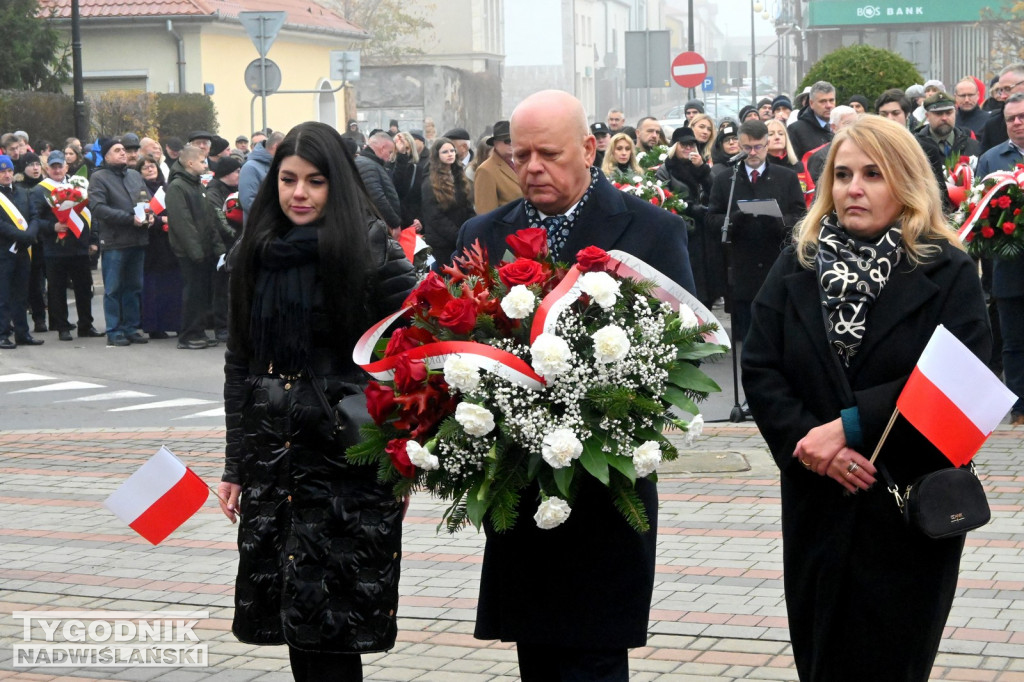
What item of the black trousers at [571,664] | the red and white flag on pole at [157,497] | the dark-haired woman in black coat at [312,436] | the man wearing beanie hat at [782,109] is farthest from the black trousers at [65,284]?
the black trousers at [571,664]

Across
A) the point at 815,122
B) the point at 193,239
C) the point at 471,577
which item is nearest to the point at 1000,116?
the point at 815,122

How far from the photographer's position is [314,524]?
4.49 m

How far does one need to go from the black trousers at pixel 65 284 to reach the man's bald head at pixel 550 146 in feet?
45.2

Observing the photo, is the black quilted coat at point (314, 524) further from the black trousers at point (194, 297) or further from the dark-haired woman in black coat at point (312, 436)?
the black trousers at point (194, 297)

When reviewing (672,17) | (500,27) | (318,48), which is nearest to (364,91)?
(318,48)

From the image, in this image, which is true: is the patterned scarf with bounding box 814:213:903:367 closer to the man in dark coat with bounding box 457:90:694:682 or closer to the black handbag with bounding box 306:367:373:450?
the man in dark coat with bounding box 457:90:694:682

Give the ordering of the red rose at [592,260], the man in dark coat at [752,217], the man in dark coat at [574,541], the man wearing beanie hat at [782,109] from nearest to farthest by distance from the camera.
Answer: the red rose at [592,260]
the man in dark coat at [574,541]
the man in dark coat at [752,217]
the man wearing beanie hat at [782,109]

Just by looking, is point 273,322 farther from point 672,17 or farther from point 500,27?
point 672,17

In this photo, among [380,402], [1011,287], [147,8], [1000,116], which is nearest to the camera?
[380,402]

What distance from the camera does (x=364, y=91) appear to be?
4888cm

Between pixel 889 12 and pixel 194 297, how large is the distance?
49.9 meters

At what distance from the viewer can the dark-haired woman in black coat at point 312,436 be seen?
14.7ft

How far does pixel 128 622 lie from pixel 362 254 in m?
2.62

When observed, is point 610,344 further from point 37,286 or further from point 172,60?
point 172,60
